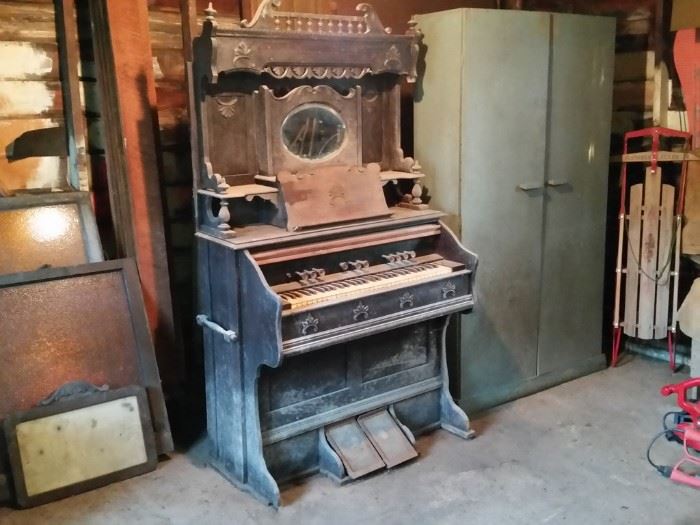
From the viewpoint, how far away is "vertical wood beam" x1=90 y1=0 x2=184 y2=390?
9.73ft

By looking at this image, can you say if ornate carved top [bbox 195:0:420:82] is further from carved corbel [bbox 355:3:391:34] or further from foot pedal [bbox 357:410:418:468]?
foot pedal [bbox 357:410:418:468]

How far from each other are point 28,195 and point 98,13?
757 millimetres

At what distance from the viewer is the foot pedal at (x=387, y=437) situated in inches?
118

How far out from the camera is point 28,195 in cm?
295

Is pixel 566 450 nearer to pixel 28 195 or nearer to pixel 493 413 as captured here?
pixel 493 413

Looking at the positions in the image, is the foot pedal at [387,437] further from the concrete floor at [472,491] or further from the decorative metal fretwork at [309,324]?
the decorative metal fretwork at [309,324]

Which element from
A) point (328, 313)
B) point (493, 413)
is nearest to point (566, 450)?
point (493, 413)

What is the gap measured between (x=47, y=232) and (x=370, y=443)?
4.96ft

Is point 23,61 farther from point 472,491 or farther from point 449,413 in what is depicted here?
point 472,491

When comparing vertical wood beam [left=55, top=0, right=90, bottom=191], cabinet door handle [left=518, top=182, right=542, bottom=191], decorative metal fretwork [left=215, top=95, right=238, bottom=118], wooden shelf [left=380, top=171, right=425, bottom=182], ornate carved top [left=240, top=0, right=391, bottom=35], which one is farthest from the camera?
cabinet door handle [left=518, top=182, right=542, bottom=191]

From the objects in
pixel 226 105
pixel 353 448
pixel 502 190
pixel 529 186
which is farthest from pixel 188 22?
pixel 353 448

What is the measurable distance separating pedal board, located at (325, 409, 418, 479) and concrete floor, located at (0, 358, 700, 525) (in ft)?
0.17

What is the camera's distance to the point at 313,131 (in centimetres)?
297

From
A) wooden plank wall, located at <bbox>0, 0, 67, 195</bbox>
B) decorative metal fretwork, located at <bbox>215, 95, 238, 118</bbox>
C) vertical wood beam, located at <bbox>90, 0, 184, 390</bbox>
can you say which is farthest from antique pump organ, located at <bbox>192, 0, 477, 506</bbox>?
wooden plank wall, located at <bbox>0, 0, 67, 195</bbox>
